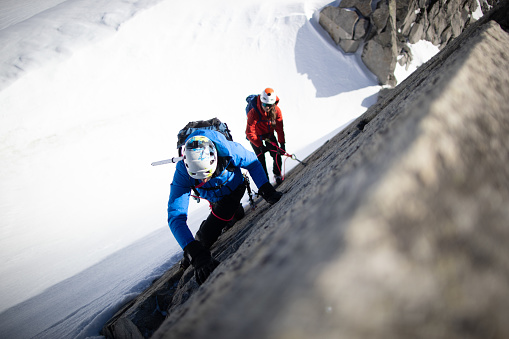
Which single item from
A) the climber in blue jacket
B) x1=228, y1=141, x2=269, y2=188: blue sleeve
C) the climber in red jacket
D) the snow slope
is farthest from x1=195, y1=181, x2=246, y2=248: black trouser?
the climber in red jacket

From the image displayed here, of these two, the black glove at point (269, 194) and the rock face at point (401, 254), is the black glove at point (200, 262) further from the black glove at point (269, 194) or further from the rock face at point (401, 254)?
the rock face at point (401, 254)

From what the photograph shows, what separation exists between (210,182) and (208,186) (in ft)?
0.20

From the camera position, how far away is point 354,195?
1.79 feet

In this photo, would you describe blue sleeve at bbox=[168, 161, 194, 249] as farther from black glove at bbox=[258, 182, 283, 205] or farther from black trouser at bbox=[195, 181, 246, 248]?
black glove at bbox=[258, 182, 283, 205]

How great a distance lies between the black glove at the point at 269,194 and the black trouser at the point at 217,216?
486 millimetres

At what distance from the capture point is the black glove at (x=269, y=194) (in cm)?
247

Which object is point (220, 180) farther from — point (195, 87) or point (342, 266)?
point (195, 87)

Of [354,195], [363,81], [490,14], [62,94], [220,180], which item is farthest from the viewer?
[363,81]

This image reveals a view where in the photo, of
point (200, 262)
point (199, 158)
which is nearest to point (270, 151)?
point (199, 158)

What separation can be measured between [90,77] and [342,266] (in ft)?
43.3

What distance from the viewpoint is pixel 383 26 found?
13.5 m

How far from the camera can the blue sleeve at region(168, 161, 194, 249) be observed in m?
2.16

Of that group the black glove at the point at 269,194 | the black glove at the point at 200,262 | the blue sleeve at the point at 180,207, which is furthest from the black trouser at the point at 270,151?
the black glove at the point at 200,262

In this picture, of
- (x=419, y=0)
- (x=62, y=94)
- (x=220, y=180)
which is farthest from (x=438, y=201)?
(x=419, y=0)
